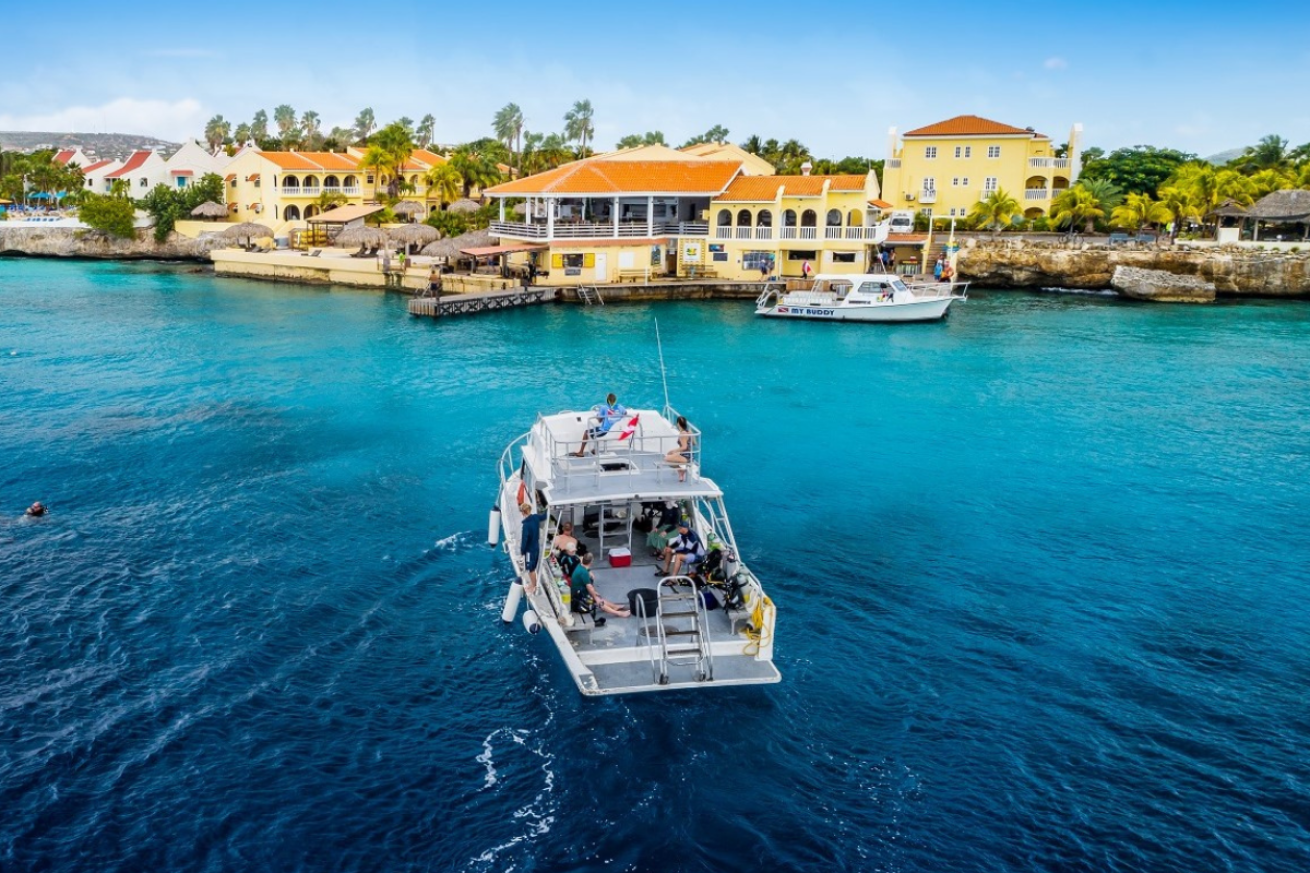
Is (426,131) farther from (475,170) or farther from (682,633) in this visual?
(682,633)

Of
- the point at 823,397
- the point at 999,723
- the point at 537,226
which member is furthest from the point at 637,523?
the point at 537,226

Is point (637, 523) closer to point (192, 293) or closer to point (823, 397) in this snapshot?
point (823, 397)

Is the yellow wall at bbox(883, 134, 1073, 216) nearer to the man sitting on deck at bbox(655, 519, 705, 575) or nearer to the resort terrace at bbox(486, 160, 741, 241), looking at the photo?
the resort terrace at bbox(486, 160, 741, 241)

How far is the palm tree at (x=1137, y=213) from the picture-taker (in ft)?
229

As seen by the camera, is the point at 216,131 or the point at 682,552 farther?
the point at 216,131

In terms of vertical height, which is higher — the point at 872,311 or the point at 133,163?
the point at 133,163

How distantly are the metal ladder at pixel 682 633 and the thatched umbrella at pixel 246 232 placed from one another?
70442 mm

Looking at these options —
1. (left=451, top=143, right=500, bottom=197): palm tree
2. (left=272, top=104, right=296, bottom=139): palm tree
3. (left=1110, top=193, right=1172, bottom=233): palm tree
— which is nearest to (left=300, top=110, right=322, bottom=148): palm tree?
(left=272, top=104, right=296, bottom=139): palm tree

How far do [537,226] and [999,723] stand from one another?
51369 millimetres

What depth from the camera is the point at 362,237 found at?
66312 mm

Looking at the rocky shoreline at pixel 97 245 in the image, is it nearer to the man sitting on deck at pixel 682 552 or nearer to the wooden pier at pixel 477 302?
the wooden pier at pixel 477 302

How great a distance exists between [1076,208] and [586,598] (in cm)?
6727

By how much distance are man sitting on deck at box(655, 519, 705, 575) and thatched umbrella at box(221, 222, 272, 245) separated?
69.4m

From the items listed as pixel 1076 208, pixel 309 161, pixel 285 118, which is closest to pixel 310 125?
pixel 285 118
